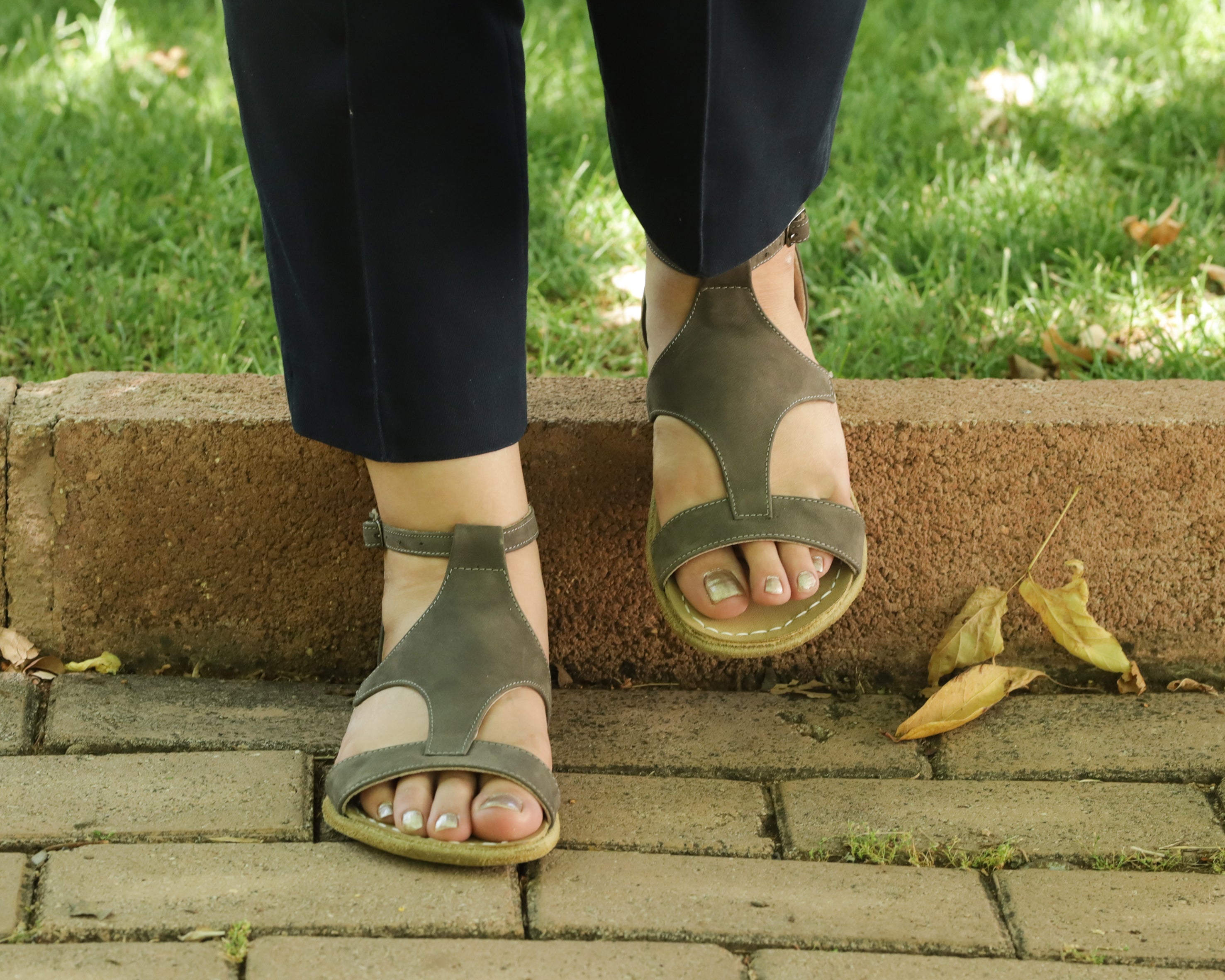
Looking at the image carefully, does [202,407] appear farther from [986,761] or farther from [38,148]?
[38,148]

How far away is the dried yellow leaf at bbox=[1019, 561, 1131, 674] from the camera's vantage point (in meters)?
1.59

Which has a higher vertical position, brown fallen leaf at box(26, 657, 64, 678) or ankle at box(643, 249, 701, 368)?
ankle at box(643, 249, 701, 368)

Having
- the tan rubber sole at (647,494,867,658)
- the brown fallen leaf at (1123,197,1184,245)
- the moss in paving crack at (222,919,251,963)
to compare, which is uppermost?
the tan rubber sole at (647,494,867,658)

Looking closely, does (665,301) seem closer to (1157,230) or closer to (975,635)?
(975,635)

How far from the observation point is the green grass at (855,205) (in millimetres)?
1990

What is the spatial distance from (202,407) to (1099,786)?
1.18 m

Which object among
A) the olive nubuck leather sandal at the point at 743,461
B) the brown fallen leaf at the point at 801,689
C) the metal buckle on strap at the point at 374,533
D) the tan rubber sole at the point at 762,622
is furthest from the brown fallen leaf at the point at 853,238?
the metal buckle on strap at the point at 374,533

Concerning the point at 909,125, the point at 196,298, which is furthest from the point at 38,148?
the point at 909,125

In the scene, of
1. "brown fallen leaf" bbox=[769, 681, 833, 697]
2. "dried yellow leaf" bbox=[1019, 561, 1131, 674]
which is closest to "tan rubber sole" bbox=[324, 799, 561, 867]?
"brown fallen leaf" bbox=[769, 681, 833, 697]

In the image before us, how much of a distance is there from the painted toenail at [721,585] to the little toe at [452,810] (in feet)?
1.06

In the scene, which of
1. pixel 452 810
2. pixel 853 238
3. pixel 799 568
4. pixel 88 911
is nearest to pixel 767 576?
pixel 799 568

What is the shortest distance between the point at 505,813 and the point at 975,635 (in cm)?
72

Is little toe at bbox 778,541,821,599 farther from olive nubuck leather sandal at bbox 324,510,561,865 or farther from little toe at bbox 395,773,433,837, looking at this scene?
little toe at bbox 395,773,433,837

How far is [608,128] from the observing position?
1.25 m
